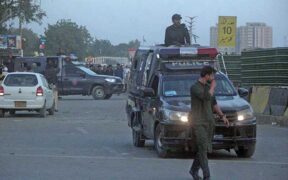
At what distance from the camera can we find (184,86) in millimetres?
13984

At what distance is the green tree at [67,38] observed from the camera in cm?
11725

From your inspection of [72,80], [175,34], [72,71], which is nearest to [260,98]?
[175,34]

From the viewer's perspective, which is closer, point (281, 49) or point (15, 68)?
point (281, 49)

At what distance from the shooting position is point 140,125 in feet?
49.9

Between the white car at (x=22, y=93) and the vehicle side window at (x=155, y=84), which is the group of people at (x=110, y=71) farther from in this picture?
the vehicle side window at (x=155, y=84)

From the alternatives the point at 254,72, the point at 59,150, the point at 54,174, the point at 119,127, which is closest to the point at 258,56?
the point at 254,72

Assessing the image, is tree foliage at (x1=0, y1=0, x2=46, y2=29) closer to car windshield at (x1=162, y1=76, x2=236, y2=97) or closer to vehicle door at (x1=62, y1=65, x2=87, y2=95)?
vehicle door at (x1=62, y1=65, x2=87, y2=95)

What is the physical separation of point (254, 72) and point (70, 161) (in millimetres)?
14376

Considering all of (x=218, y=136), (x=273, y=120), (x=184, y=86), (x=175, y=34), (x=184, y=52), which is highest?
(x=175, y=34)

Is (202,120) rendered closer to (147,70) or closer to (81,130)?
(147,70)

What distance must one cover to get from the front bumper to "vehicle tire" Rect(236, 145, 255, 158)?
413 mm

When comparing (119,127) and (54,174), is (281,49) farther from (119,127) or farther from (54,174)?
(54,174)

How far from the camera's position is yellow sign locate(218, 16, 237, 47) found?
80.1 ft

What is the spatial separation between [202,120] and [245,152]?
3659 mm
